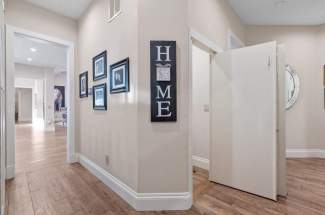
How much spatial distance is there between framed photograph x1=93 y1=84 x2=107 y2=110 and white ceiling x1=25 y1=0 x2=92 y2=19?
1513mm

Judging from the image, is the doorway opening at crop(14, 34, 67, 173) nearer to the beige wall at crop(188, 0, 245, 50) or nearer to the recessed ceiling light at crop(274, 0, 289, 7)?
the beige wall at crop(188, 0, 245, 50)

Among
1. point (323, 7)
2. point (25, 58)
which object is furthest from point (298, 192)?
point (25, 58)

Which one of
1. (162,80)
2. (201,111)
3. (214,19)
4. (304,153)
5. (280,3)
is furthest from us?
(304,153)

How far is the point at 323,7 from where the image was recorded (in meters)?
3.19

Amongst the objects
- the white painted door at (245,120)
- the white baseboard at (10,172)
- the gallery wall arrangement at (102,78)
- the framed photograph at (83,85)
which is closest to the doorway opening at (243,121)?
the white painted door at (245,120)

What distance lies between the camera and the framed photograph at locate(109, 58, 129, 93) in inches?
82.5

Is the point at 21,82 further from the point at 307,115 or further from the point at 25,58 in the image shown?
the point at 307,115

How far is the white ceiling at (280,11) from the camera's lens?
3.06m

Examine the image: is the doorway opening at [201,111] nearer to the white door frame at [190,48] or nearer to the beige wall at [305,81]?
the white door frame at [190,48]

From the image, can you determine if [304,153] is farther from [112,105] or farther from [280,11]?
[112,105]

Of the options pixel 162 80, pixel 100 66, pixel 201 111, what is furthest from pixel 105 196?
pixel 201 111

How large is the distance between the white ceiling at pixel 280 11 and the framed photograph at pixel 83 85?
2889mm

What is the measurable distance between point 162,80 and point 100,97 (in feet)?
4.14

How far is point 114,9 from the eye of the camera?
2.40 m
